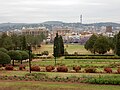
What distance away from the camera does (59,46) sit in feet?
242

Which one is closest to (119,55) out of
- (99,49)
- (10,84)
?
(99,49)

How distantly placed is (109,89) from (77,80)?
438cm

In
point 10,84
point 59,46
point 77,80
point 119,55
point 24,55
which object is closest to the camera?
point 10,84

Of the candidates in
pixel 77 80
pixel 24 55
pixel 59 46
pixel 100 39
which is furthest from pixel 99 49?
pixel 77 80

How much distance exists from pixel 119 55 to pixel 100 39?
451 inches

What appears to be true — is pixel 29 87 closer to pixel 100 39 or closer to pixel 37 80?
pixel 37 80

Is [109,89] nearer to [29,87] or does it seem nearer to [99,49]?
[29,87]

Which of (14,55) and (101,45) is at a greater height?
(101,45)

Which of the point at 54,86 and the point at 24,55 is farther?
the point at 24,55

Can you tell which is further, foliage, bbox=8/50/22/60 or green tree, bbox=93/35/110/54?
green tree, bbox=93/35/110/54

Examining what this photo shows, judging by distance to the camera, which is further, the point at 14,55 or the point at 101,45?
the point at 101,45

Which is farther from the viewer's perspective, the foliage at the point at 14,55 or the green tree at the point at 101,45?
the green tree at the point at 101,45

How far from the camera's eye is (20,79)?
24.7 metres

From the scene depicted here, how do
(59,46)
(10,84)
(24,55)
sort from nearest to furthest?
(10,84)
(24,55)
(59,46)
